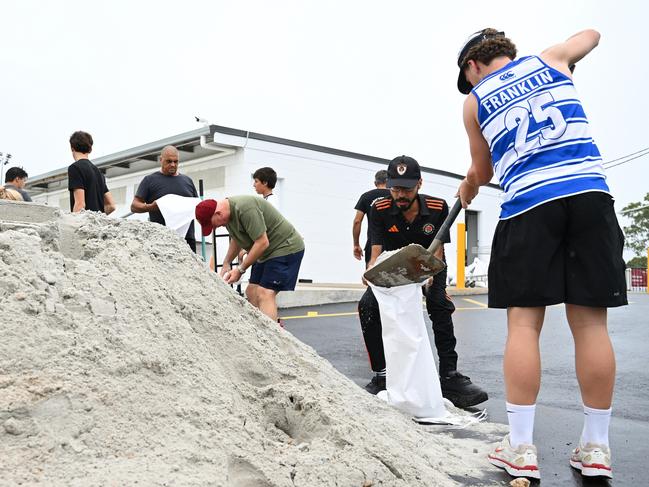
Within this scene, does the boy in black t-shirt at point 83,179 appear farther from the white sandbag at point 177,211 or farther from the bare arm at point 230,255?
the bare arm at point 230,255

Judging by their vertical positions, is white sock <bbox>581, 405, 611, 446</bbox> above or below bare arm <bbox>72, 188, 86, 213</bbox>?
below

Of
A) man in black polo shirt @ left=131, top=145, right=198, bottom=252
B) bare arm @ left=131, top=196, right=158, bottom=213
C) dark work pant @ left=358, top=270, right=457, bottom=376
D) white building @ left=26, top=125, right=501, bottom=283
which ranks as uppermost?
white building @ left=26, top=125, right=501, bottom=283

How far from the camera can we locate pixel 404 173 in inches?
174

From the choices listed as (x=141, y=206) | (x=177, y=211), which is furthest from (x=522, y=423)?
(x=141, y=206)

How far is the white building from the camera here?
19.8 metres

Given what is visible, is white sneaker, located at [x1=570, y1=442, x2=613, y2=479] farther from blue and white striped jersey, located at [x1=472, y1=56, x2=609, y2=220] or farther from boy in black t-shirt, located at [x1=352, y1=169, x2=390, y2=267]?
A: boy in black t-shirt, located at [x1=352, y1=169, x2=390, y2=267]

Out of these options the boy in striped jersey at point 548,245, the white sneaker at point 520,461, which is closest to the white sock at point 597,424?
the boy in striped jersey at point 548,245

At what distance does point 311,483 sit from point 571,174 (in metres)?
1.76

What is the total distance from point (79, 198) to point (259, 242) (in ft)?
6.81

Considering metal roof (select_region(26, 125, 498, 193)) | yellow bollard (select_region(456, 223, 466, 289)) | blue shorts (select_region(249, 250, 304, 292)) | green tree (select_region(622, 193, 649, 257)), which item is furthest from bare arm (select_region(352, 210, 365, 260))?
green tree (select_region(622, 193, 649, 257))

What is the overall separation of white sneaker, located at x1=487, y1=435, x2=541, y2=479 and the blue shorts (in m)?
3.01

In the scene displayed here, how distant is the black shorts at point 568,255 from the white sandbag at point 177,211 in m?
4.22

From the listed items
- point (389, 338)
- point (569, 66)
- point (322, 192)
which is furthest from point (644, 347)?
point (322, 192)

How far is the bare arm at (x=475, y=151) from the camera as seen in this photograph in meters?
3.13
